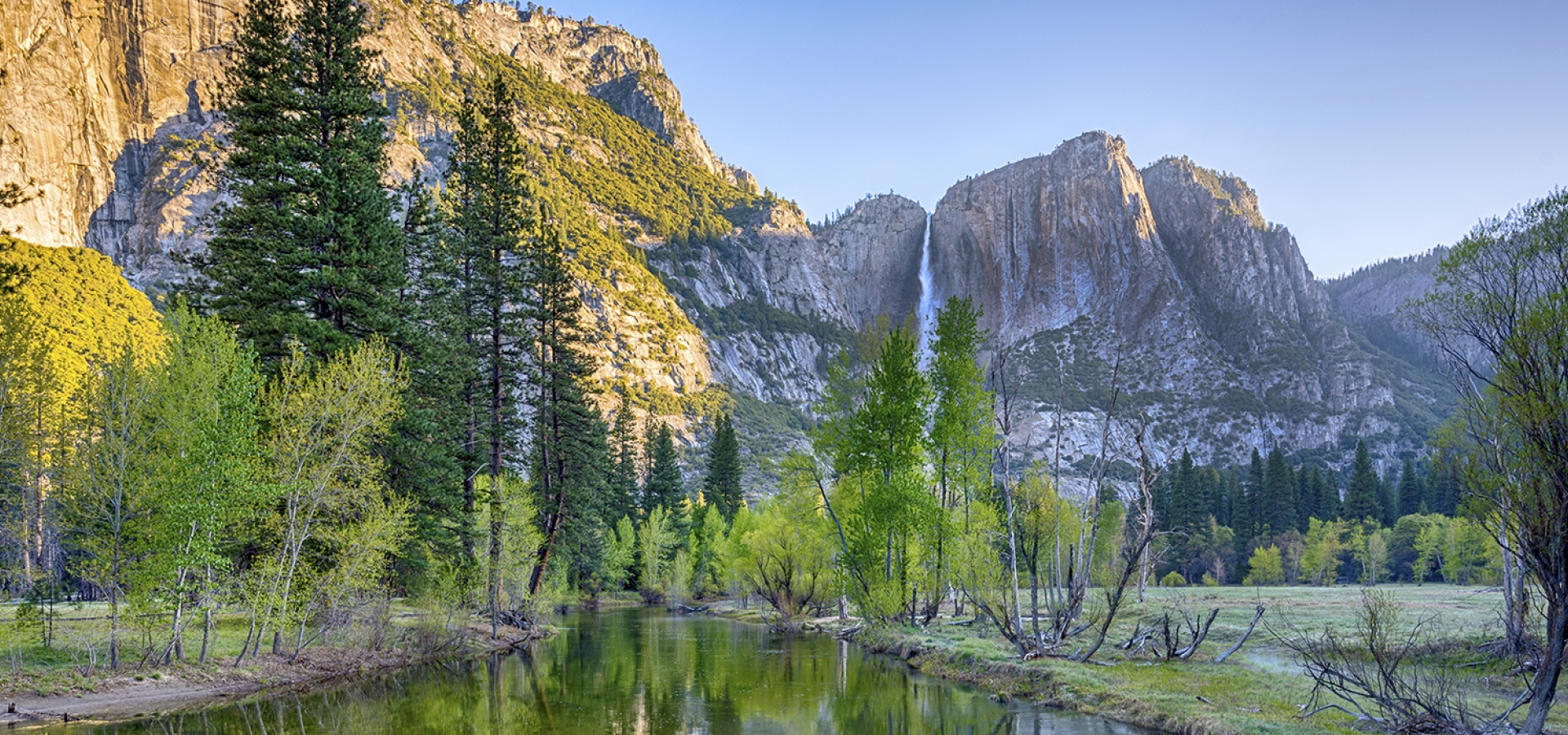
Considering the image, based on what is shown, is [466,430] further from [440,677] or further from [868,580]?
[868,580]

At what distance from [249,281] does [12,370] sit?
6.25 metres

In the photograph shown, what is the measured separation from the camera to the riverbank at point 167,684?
17.1 m

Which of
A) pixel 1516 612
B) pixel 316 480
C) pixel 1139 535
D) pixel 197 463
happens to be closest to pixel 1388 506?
pixel 1516 612

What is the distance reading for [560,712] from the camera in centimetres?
1973

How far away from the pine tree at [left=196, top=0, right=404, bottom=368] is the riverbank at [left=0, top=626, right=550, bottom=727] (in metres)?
9.39

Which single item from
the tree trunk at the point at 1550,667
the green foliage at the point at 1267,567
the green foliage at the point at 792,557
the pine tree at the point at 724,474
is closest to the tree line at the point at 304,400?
the green foliage at the point at 792,557

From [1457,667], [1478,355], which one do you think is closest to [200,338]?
[1478,355]

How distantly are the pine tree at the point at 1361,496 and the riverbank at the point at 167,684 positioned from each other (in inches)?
4319

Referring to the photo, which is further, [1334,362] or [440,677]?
[1334,362]

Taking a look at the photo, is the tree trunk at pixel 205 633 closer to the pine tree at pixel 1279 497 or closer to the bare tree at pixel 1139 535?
the bare tree at pixel 1139 535

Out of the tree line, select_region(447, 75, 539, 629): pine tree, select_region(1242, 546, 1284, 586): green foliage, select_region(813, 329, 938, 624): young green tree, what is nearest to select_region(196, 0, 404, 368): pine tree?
the tree line

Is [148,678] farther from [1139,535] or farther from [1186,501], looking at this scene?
[1186,501]

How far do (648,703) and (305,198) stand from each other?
Result: 20.9 metres

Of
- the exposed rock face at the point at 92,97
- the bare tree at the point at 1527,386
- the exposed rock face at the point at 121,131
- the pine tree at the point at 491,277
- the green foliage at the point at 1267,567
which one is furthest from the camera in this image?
the exposed rock face at the point at 121,131
